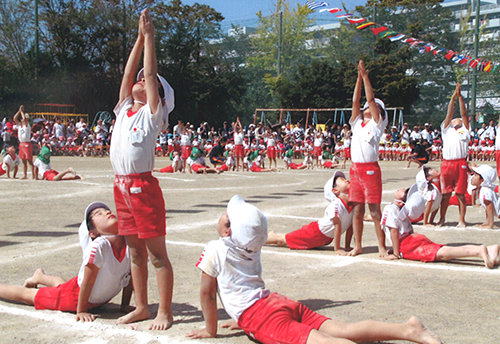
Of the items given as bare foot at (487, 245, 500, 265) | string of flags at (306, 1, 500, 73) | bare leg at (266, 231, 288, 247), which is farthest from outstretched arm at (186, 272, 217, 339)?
string of flags at (306, 1, 500, 73)

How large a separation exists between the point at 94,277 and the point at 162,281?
0.60 meters

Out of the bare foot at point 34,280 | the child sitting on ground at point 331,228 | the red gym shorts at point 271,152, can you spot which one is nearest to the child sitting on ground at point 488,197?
the child sitting on ground at point 331,228

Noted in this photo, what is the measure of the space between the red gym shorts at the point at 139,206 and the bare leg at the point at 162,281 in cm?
10

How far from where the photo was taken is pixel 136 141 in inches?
174

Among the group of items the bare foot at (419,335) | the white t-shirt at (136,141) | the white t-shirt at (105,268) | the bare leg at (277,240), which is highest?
the white t-shirt at (136,141)

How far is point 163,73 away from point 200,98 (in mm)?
3747

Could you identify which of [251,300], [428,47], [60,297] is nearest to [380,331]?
[251,300]

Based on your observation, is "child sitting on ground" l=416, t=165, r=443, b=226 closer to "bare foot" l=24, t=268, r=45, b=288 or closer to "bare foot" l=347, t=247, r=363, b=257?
"bare foot" l=347, t=247, r=363, b=257

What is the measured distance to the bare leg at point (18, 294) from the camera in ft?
16.2

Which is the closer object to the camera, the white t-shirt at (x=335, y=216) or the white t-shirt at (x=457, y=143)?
the white t-shirt at (x=335, y=216)

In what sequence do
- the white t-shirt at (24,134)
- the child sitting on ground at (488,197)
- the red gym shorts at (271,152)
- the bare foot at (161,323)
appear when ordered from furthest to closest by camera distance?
the red gym shorts at (271,152), the white t-shirt at (24,134), the child sitting on ground at (488,197), the bare foot at (161,323)

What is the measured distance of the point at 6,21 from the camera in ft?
Result: 153

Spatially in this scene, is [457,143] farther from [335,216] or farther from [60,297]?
[60,297]

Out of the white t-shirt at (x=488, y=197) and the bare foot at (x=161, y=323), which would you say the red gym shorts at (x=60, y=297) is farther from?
the white t-shirt at (x=488, y=197)
